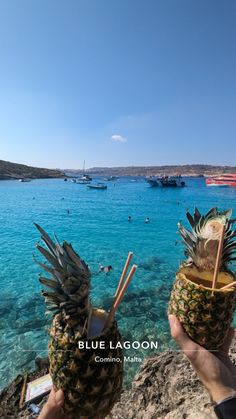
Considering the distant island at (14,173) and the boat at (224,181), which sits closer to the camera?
the boat at (224,181)

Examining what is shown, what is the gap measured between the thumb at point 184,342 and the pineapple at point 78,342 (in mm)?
911

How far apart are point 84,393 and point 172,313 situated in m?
1.73

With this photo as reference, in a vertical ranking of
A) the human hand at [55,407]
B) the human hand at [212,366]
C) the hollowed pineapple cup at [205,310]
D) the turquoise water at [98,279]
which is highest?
the hollowed pineapple cup at [205,310]

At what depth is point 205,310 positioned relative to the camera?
11.3ft

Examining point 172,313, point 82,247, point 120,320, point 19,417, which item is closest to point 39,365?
point 19,417

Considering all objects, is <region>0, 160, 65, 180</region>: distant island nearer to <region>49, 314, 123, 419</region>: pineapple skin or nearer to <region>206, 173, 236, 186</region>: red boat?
<region>206, 173, 236, 186</region>: red boat

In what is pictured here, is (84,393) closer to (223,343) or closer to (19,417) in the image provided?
(223,343)

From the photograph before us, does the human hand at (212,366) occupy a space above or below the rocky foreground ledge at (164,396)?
above

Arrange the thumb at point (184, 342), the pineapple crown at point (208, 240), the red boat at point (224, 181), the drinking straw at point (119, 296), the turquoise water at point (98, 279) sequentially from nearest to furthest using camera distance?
the drinking straw at point (119, 296) < the thumb at point (184, 342) < the pineapple crown at point (208, 240) < the turquoise water at point (98, 279) < the red boat at point (224, 181)

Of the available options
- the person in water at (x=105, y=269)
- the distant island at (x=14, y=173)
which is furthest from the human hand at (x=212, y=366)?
the distant island at (x=14, y=173)

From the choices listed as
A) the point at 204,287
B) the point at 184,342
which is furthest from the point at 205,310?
the point at 184,342

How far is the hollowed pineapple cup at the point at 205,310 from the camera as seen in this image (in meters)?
3.43

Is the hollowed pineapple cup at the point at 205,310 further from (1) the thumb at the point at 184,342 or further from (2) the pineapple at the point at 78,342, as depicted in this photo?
(2) the pineapple at the point at 78,342

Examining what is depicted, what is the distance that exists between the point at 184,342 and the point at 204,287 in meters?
0.82
